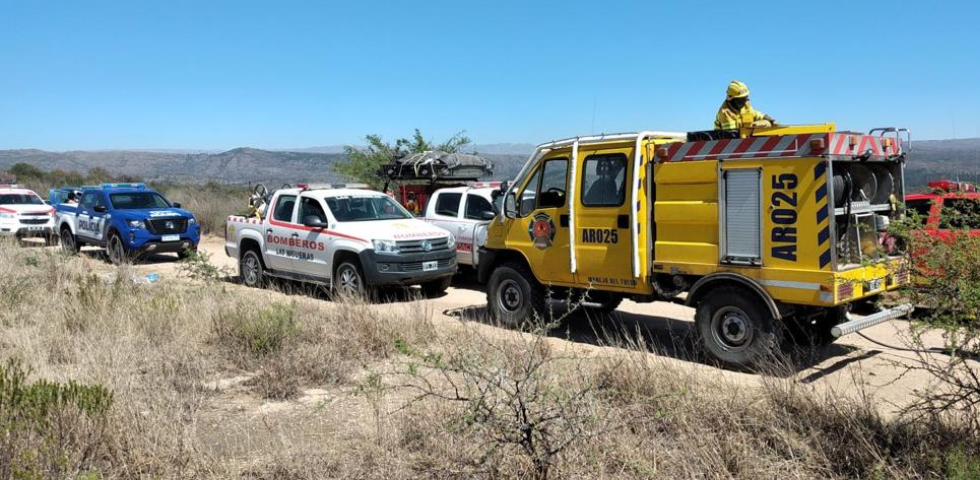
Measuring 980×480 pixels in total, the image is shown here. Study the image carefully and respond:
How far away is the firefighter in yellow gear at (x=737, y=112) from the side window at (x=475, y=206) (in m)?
5.78

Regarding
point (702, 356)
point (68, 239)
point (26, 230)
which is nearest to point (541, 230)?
point (702, 356)

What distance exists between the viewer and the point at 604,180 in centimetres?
868

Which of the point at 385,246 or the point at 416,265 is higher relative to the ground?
the point at 385,246

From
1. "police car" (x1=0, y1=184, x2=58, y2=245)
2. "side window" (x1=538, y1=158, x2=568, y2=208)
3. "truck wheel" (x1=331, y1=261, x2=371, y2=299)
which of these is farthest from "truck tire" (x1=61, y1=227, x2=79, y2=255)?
"side window" (x1=538, y1=158, x2=568, y2=208)

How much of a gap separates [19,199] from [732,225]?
22241mm

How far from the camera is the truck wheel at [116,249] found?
17500 mm

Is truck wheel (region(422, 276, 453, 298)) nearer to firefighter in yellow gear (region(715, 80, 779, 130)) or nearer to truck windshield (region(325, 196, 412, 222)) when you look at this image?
truck windshield (region(325, 196, 412, 222))

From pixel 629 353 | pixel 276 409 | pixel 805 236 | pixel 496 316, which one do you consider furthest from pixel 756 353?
pixel 276 409

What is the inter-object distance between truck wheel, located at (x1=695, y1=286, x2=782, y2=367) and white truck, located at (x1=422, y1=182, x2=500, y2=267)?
231 inches

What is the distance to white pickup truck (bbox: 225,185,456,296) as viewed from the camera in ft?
38.7

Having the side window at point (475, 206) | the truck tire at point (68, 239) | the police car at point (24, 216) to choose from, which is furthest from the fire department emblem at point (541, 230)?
the police car at point (24, 216)

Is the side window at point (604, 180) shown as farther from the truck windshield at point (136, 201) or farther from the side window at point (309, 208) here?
the truck windshield at point (136, 201)

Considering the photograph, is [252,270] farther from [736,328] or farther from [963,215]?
[963,215]

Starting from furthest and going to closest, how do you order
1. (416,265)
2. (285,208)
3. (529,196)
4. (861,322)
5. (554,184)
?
1. (285,208)
2. (416,265)
3. (529,196)
4. (554,184)
5. (861,322)
